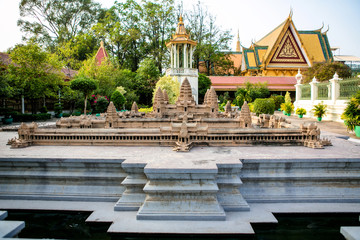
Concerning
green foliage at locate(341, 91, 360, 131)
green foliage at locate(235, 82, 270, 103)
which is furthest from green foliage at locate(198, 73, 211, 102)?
green foliage at locate(341, 91, 360, 131)

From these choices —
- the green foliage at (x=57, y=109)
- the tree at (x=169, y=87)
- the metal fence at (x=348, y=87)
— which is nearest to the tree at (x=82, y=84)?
the green foliage at (x=57, y=109)

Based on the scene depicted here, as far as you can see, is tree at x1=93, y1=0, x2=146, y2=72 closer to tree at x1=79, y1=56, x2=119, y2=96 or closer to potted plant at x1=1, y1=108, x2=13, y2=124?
tree at x1=79, y1=56, x2=119, y2=96

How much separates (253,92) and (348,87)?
13.9 meters

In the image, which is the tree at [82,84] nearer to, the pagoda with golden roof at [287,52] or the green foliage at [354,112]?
the green foliage at [354,112]

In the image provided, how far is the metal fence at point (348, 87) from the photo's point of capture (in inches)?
621

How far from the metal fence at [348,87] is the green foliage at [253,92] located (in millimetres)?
12297

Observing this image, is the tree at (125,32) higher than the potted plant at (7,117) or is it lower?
higher

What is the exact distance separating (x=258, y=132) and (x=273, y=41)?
111ft

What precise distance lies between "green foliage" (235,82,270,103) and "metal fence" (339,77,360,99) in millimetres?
12297

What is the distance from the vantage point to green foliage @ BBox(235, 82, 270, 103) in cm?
2978

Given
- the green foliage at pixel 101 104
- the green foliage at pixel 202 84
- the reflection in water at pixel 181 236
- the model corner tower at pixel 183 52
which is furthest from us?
the green foliage at pixel 202 84

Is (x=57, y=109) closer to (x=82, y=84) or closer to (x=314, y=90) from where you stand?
(x=82, y=84)

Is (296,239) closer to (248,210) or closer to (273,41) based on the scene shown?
(248,210)

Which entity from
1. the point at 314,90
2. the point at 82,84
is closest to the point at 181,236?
the point at 82,84
